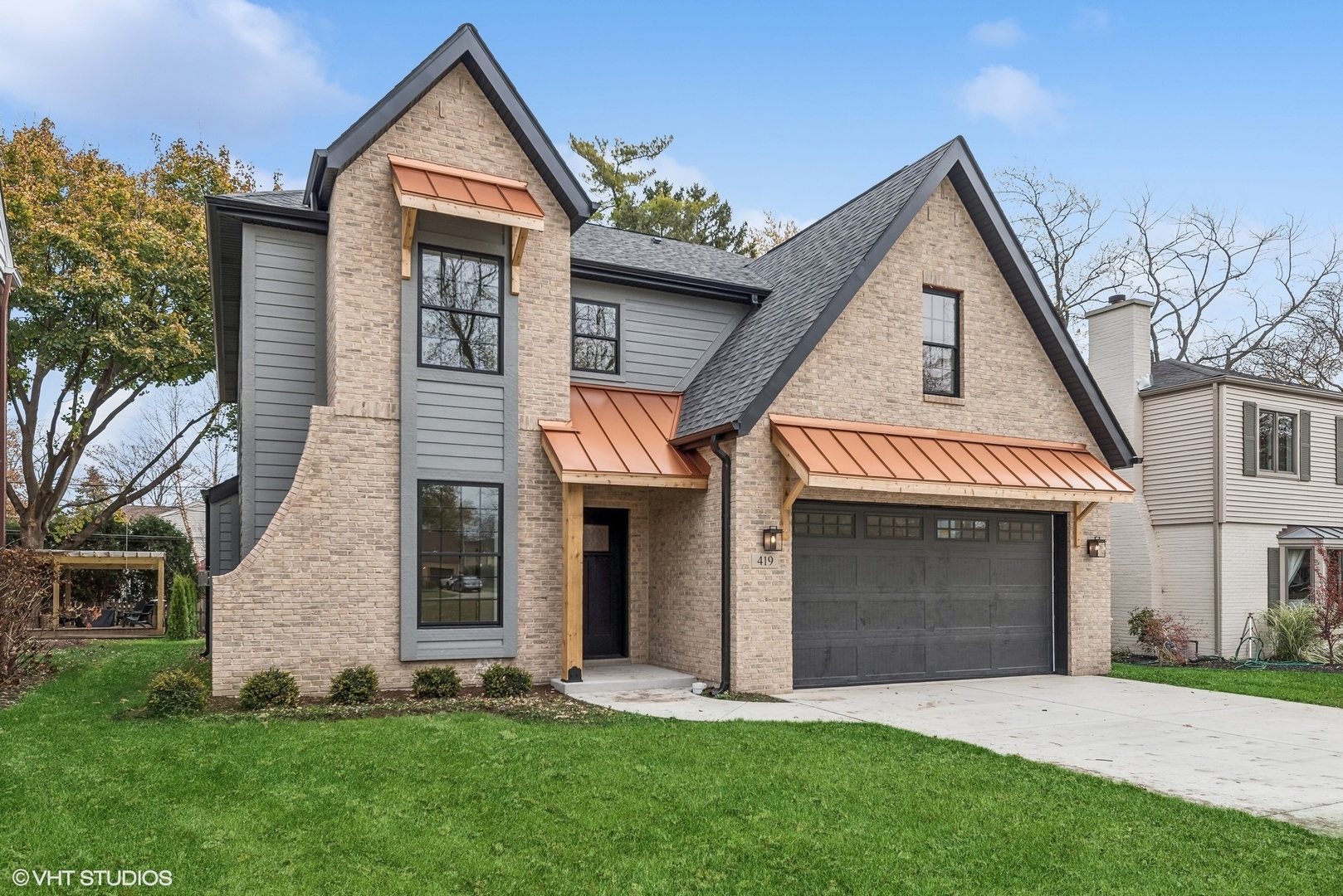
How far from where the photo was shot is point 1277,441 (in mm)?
20422

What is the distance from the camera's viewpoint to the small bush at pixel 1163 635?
1864cm

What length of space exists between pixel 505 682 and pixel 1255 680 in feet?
39.1

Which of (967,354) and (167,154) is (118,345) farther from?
(967,354)

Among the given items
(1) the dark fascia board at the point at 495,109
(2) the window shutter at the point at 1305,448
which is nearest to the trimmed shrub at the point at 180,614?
(1) the dark fascia board at the point at 495,109

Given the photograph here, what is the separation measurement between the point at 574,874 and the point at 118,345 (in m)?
21.8

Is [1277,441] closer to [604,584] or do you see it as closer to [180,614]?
[604,584]

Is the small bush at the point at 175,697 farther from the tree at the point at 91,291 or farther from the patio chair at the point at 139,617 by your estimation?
Result: the patio chair at the point at 139,617

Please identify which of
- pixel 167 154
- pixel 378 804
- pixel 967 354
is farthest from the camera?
pixel 167 154

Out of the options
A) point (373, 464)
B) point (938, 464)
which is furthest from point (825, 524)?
point (373, 464)

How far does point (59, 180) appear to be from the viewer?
77.9 ft

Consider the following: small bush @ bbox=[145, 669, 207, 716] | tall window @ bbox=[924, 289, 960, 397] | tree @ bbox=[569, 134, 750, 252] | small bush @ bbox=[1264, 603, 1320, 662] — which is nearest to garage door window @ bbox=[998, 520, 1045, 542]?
tall window @ bbox=[924, 289, 960, 397]

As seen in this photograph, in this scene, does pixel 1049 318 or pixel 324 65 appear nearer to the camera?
pixel 1049 318

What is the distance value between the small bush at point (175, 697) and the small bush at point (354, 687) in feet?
4.66

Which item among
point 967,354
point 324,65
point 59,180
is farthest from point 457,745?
point 324,65
